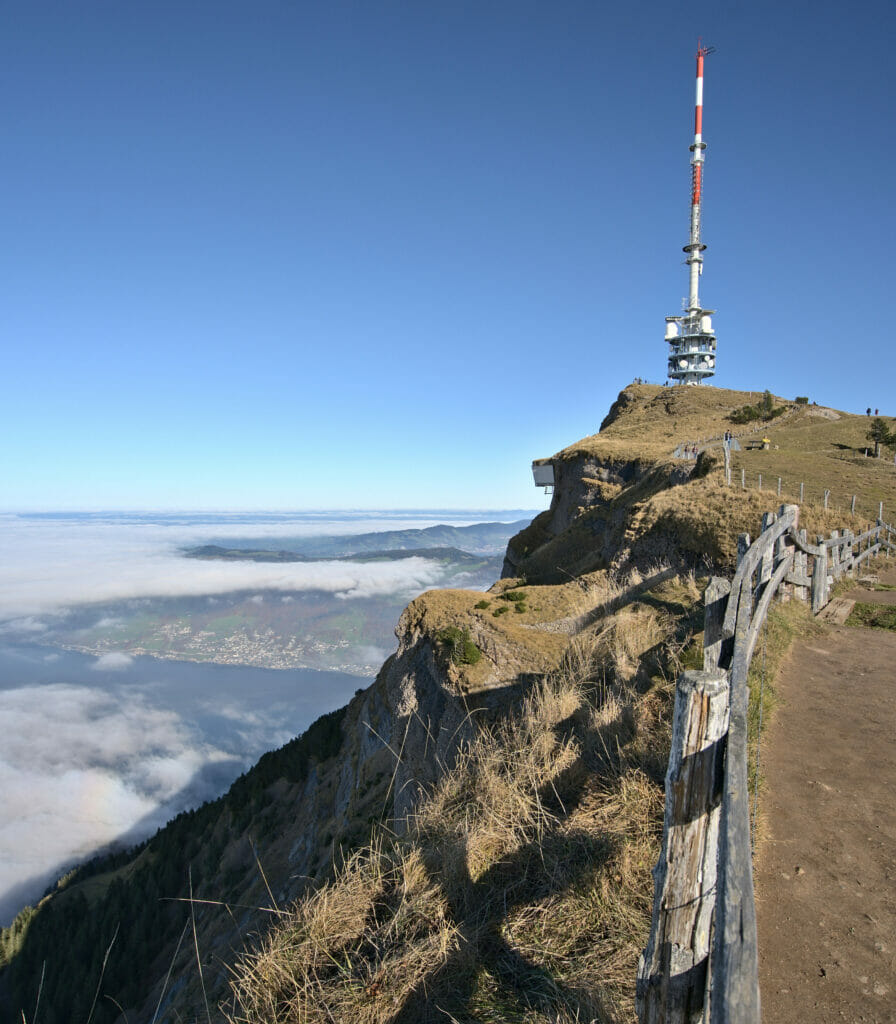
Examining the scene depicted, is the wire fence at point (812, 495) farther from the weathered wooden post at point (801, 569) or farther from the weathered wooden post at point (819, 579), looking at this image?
the weathered wooden post at point (819, 579)

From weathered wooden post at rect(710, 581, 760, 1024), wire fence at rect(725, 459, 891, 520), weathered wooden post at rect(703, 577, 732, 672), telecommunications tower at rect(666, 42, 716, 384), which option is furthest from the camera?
telecommunications tower at rect(666, 42, 716, 384)

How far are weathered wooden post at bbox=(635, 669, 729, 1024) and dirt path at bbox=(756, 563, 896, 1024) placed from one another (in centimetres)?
84

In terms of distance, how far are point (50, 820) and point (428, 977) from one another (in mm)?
251182

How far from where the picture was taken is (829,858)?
13.0 feet

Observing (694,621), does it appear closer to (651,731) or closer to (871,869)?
(651,731)

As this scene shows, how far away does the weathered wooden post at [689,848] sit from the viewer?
2.56m

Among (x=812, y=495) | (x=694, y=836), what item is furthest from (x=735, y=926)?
(x=812, y=495)

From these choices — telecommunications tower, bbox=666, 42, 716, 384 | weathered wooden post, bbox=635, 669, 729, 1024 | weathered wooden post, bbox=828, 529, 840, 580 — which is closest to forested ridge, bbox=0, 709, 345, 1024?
weathered wooden post, bbox=828, 529, 840, 580

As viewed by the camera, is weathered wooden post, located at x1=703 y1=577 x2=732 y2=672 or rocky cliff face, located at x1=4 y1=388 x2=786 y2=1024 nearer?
weathered wooden post, located at x1=703 y1=577 x2=732 y2=672

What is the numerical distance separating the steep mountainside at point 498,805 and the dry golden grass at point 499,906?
2 centimetres

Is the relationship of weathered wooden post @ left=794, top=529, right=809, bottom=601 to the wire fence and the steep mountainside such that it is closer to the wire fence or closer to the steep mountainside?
the steep mountainside

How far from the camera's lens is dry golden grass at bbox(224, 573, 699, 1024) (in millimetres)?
3666

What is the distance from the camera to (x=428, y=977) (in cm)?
390

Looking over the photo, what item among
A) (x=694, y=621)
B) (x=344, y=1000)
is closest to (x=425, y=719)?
(x=694, y=621)
